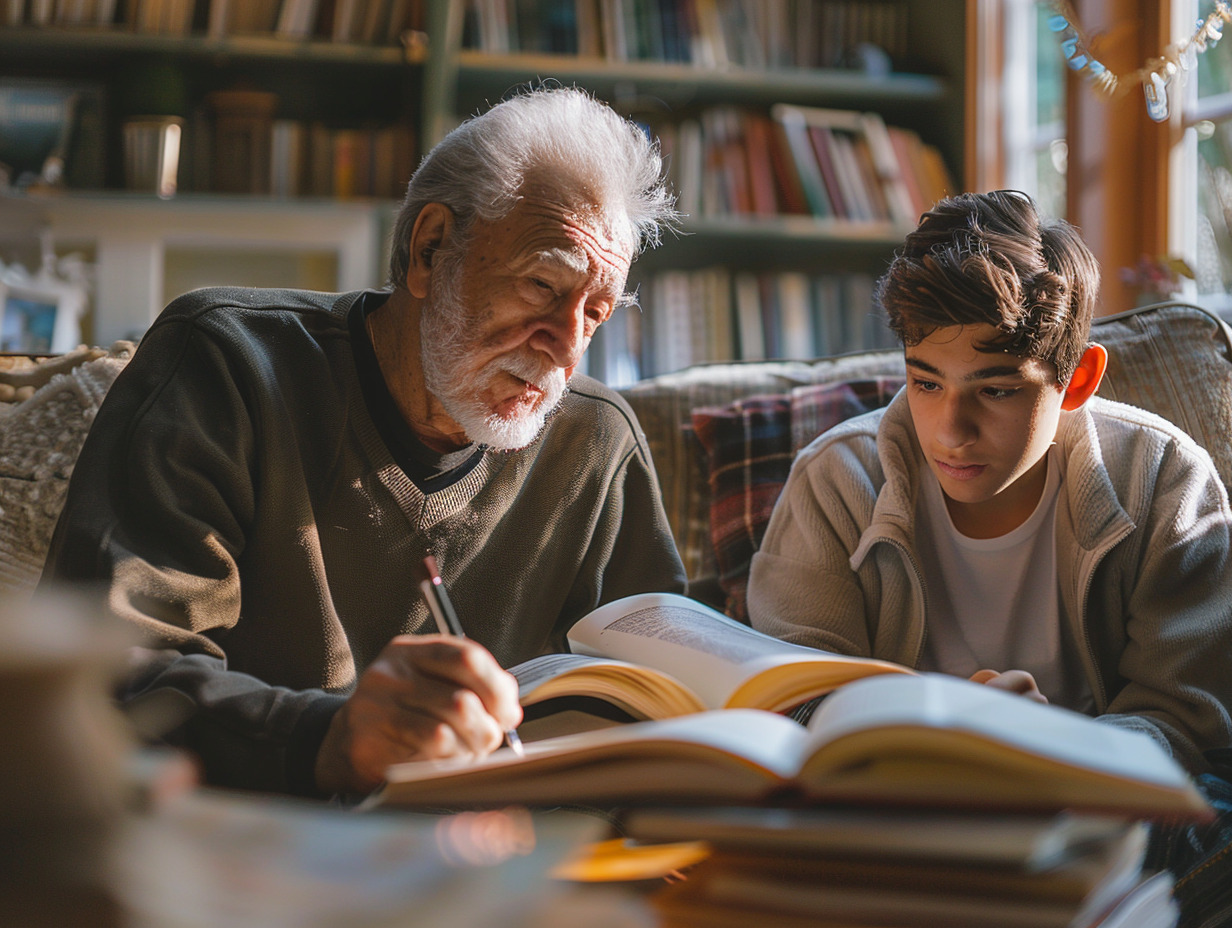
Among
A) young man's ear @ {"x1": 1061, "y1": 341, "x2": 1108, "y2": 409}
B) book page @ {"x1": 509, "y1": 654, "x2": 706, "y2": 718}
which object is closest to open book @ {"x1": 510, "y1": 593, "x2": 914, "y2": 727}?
book page @ {"x1": 509, "y1": 654, "x2": 706, "y2": 718}

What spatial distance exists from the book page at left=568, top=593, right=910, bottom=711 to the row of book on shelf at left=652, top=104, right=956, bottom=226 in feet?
6.78

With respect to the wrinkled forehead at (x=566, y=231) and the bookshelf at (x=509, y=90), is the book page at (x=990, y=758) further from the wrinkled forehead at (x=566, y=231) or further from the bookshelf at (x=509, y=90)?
the bookshelf at (x=509, y=90)

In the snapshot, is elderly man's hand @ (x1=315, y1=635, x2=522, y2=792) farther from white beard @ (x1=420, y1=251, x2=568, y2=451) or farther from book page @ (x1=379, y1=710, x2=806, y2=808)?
white beard @ (x1=420, y1=251, x2=568, y2=451)

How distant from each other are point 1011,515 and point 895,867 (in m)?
0.91

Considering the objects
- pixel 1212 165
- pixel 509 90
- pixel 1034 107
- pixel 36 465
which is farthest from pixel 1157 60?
pixel 36 465

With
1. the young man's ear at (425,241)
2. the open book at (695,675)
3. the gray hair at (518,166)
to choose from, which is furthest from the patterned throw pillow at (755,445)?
the open book at (695,675)

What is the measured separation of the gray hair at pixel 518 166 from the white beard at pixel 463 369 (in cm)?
6

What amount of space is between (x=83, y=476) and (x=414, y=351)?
409mm

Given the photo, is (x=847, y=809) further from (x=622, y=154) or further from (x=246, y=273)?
(x=246, y=273)

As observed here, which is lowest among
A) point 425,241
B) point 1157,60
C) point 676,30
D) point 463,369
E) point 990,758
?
point 990,758

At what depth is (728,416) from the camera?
5.39 ft

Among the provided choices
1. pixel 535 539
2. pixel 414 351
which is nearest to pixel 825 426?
pixel 535 539

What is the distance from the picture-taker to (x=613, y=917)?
43 centimetres

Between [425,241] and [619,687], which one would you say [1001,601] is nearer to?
[619,687]
